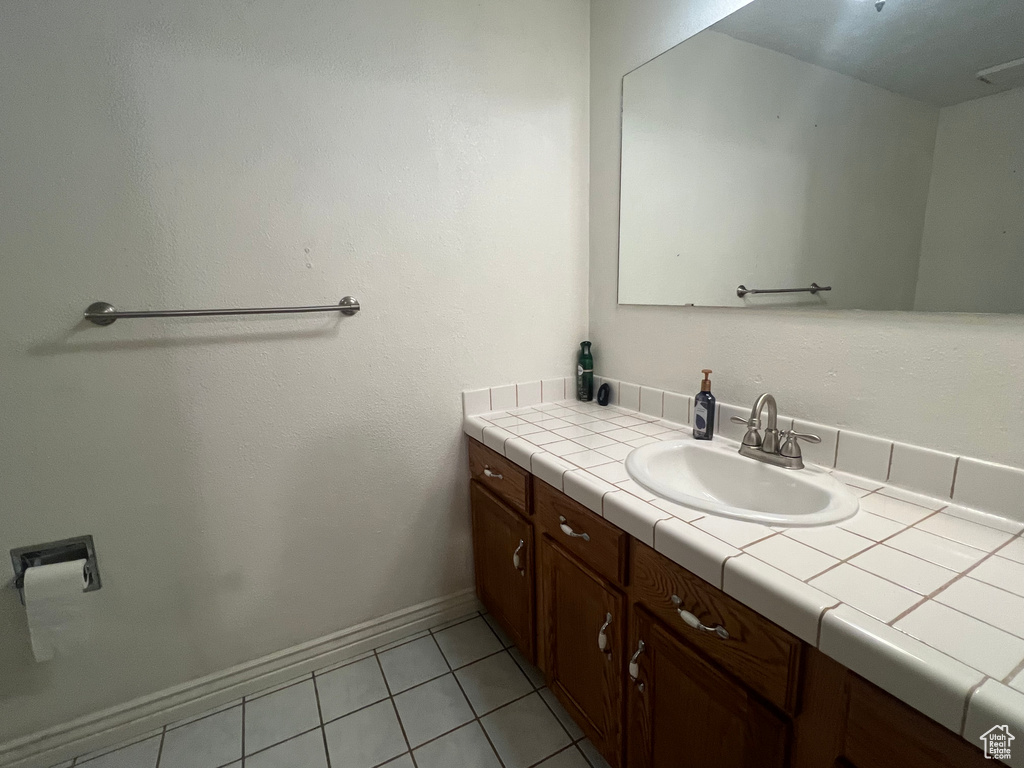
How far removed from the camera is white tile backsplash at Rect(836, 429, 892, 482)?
3.17 ft

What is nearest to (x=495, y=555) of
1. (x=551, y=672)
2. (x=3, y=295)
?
(x=551, y=672)

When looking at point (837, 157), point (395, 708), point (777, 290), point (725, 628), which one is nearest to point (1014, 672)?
point (725, 628)

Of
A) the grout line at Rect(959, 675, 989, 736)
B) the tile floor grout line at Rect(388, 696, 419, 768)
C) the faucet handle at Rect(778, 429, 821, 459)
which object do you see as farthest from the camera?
the tile floor grout line at Rect(388, 696, 419, 768)

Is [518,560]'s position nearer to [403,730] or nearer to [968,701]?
[403,730]

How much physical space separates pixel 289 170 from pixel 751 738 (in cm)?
161

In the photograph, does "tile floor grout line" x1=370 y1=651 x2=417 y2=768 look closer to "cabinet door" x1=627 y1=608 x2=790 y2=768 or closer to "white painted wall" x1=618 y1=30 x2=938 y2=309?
"cabinet door" x1=627 y1=608 x2=790 y2=768

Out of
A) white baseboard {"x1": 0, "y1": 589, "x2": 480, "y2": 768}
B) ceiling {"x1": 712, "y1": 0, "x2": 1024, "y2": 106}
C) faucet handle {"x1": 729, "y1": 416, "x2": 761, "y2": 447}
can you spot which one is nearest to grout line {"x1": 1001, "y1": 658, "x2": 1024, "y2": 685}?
faucet handle {"x1": 729, "y1": 416, "x2": 761, "y2": 447}

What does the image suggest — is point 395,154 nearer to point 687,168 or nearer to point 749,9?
point 687,168

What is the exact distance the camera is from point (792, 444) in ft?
3.48

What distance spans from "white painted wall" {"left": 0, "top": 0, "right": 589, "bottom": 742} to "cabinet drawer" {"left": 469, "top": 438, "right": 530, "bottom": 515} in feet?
0.31

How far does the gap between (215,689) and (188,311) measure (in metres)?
1.13

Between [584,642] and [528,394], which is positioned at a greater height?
[528,394]

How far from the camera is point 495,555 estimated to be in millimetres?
1524

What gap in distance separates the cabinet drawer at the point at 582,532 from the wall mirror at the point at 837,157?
71 centimetres
